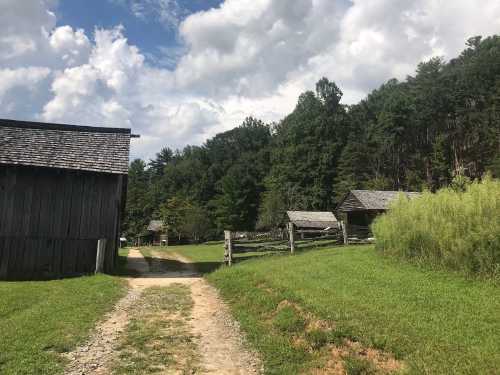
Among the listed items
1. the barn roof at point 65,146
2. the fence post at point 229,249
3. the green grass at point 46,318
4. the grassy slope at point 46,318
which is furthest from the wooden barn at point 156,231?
the grassy slope at point 46,318

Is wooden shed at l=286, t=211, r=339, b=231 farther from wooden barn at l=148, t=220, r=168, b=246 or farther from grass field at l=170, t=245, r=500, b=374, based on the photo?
wooden barn at l=148, t=220, r=168, b=246

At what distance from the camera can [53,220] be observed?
684 inches

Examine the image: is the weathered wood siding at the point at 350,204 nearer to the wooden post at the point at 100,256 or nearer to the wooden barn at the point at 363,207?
the wooden barn at the point at 363,207

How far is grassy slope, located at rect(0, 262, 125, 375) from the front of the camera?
6.31 meters

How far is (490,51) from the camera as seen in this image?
63.7 metres

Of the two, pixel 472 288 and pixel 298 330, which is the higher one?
pixel 472 288

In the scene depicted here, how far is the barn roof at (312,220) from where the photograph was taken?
32938 mm

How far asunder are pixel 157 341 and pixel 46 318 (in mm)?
3059

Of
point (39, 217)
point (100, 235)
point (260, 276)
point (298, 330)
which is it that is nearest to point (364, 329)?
point (298, 330)

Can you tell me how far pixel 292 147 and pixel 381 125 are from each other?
15.3 metres

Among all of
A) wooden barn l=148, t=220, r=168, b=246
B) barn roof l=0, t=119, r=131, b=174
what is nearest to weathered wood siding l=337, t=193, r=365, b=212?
→ barn roof l=0, t=119, r=131, b=174

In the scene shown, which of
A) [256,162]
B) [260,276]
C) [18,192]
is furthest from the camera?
[256,162]

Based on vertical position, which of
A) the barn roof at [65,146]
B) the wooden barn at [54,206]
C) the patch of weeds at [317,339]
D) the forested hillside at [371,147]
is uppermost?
the forested hillside at [371,147]

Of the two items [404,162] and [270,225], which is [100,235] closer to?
[270,225]
